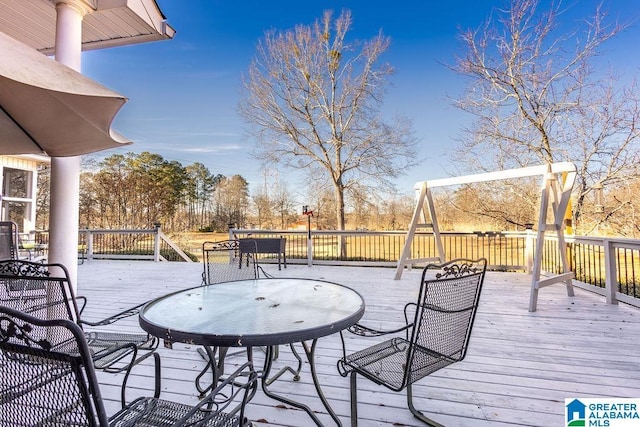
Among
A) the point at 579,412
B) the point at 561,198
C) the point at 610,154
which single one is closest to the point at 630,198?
the point at 610,154

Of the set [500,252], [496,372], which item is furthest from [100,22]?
[500,252]

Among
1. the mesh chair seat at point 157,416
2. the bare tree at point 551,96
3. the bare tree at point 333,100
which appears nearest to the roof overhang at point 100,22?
the mesh chair seat at point 157,416

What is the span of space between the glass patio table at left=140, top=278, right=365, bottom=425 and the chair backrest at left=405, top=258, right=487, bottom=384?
0.31 metres

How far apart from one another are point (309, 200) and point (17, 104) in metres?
10.5

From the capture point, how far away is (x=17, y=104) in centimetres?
206

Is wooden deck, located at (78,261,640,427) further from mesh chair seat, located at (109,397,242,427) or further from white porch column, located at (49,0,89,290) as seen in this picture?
white porch column, located at (49,0,89,290)

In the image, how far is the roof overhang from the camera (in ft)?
10.2

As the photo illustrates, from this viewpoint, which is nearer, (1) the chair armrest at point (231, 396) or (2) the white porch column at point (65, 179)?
(1) the chair armrest at point (231, 396)

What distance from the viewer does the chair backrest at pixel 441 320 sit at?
5.04 feet

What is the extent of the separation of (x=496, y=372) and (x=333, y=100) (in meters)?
10.3

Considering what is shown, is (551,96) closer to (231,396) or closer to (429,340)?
(429,340)

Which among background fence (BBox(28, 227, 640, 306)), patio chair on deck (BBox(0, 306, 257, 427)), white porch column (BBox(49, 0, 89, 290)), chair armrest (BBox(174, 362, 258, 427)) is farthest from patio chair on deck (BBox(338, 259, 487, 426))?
background fence (BBox(28, 227, 640, 306))

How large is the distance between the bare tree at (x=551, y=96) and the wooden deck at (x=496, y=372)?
4785 millimetres

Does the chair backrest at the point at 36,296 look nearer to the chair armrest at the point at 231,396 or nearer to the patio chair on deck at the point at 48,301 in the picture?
the patio chair on deck at the point at 48,301
